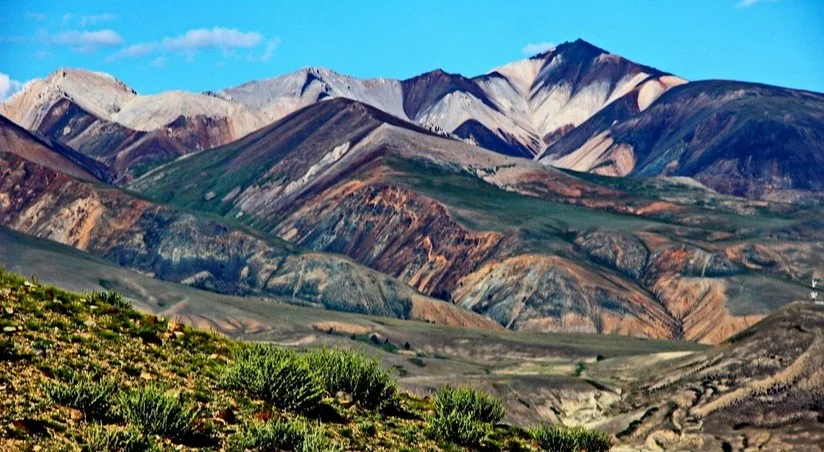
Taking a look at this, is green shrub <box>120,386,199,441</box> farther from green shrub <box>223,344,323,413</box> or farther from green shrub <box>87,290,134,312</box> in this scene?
green shrub <box>87,290,134,312</box>

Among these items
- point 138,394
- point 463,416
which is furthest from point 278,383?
point 463,416

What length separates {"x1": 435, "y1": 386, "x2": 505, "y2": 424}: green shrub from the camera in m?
27.8

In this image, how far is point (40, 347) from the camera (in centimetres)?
2230

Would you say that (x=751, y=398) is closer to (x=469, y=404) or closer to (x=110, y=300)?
(x=469, y=404)

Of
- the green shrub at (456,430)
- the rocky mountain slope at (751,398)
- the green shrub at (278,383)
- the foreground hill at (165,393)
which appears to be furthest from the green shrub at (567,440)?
the rocky mountain slope at (751,398)

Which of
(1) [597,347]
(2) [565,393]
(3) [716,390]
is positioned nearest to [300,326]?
(1) [597,347]

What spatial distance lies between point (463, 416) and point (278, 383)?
412 centimetres

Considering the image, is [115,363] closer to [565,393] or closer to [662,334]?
[565,393]

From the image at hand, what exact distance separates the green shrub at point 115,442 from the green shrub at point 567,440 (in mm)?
10752

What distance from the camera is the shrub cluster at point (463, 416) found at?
82.0 feet

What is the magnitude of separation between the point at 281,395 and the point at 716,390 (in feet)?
180

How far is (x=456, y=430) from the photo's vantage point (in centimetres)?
2502

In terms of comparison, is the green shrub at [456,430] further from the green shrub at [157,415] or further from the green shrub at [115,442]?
the green shrub at [115,442]

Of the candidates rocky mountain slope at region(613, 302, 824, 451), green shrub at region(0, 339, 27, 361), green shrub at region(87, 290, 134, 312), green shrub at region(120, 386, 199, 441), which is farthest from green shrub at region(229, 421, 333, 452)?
rocky mountain slope at region(613, 302, 824, 451)
